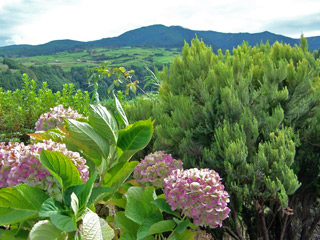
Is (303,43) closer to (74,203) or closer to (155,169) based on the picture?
(155,169)

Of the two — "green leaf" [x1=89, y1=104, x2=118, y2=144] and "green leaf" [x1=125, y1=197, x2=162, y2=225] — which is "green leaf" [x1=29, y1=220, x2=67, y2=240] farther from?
"green leaf" [x1=89, y1=104, x2=118, y2=144]

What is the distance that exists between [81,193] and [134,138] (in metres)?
0.50

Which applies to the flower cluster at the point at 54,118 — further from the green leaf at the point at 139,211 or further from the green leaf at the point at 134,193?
the green leaf at the point at 139,211

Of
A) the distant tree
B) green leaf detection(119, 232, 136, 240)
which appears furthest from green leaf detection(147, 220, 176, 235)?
the distant tree

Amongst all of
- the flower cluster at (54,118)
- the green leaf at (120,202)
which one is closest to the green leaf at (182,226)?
the green leaf at (120,202)

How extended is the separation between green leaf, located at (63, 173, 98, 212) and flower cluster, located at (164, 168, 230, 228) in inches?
18.7

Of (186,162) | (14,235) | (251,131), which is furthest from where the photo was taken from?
(186,162)

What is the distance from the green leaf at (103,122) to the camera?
173cm

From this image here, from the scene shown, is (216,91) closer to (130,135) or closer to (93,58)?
(130,135)

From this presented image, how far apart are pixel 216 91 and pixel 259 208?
3.28 ft

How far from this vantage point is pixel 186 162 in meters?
2.43

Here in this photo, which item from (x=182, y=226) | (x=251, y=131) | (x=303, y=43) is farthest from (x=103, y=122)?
(x=303, y=43)

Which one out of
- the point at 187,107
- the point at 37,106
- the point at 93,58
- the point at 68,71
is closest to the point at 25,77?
the point at 37,106

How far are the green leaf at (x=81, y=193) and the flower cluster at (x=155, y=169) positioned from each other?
69cm
